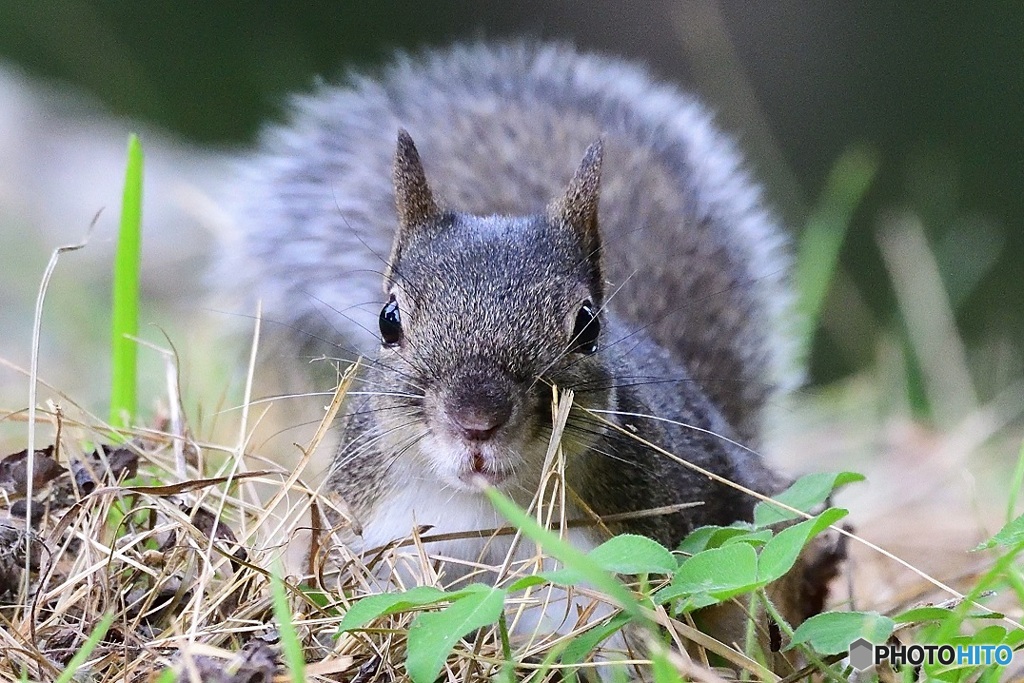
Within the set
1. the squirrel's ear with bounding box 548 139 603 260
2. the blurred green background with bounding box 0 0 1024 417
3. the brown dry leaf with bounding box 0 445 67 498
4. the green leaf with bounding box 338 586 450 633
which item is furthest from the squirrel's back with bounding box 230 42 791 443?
the blurred green background with bounding box 0 0 1024 417

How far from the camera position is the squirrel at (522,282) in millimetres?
1582

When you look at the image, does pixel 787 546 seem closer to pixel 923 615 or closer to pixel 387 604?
pixel 923 615

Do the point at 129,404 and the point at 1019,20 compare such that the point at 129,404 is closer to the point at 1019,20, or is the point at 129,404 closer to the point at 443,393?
the point at 443,393

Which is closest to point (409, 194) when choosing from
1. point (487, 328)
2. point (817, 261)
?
point (487, 328)

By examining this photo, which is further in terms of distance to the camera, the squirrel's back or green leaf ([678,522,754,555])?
the squirrel's back

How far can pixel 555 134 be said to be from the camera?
2.92m

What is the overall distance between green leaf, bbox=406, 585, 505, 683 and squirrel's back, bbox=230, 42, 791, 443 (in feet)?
3.50

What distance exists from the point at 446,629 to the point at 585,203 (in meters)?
0.78

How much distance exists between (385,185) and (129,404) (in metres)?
1.04

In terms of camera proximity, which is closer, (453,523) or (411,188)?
(453,523)

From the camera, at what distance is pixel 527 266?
5.44 ft

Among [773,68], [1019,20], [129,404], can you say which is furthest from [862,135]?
[129,404]

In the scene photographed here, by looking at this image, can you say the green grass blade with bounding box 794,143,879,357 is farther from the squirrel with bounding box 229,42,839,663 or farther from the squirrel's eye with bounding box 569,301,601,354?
the squirrel's eye with bounding box 569,301,601,354

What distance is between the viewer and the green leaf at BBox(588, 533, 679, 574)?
1.29m
